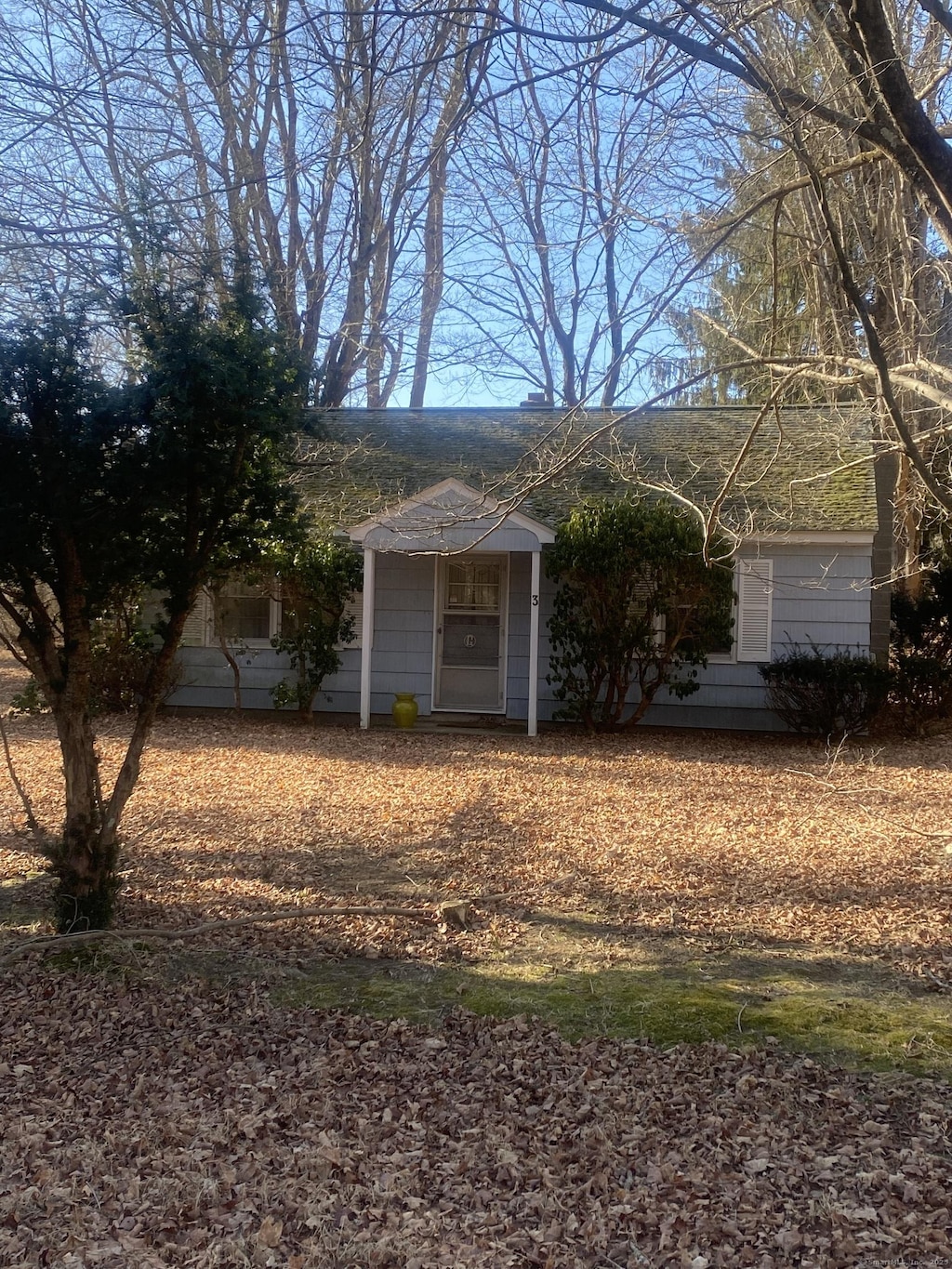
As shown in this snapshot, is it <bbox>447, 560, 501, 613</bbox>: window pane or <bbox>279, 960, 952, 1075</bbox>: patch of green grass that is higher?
<bbox>447, 560, 501, 613</bbox>: window pane

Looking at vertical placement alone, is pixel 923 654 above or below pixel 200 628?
below

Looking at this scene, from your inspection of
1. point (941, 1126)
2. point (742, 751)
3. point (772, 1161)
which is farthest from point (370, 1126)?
point (742, 751)

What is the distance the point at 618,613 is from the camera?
39.7 ft

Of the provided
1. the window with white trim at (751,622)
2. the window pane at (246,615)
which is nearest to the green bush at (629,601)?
the window with white trim at (751,622)

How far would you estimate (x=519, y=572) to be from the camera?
551 inches

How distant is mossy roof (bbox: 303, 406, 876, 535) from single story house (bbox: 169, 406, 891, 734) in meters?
0.04

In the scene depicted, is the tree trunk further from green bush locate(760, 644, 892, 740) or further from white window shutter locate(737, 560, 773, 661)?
white window shutter locate(737, 560, 773, 661)

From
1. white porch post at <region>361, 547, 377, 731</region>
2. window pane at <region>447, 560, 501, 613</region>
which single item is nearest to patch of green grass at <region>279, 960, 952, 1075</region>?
Answer: white porch post at <region>361, 547, 377, 731</region>

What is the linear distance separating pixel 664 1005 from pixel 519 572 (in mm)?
9782

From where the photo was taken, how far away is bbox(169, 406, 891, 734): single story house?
1270cm

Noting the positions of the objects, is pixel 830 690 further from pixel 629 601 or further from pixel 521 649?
pixel 521 649

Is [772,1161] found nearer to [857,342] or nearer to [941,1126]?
[941,1126]

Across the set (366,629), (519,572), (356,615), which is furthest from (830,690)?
(356,615)

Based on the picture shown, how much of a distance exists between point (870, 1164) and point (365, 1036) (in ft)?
6.51
